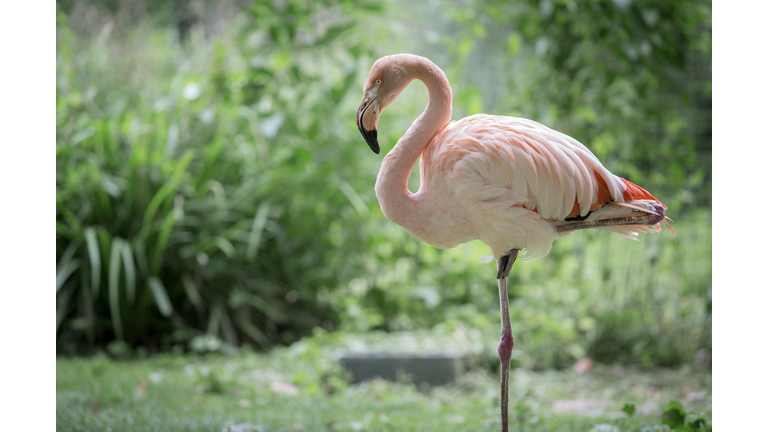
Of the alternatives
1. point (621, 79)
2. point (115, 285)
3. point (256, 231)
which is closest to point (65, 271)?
point (115, 285)

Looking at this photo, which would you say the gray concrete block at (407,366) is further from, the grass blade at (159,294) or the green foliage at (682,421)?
the green foliage at (682,421)

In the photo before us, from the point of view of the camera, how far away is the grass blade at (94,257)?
3480 mm

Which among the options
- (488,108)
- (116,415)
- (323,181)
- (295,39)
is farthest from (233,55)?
(116,415)

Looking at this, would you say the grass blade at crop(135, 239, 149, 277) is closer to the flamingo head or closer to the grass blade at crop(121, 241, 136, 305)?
the grass blade at crop(121, 241, 136, 305)

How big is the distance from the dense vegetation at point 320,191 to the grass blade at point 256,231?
16 millimetres

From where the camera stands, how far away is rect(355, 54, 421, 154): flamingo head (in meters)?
1.64

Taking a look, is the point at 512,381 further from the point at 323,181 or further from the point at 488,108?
the point at 488,108

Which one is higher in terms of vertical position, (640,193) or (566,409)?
(640,193)

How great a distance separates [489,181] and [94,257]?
9.34ft

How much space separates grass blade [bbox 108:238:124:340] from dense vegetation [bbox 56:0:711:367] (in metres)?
0.01

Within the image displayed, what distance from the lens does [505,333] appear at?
1.84 metres

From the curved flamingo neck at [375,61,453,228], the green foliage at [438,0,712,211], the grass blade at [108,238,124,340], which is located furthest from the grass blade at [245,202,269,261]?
the curved flamingo neck at [375,61,453,228]

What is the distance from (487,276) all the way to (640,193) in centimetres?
264

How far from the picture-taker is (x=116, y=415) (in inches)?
92.4
